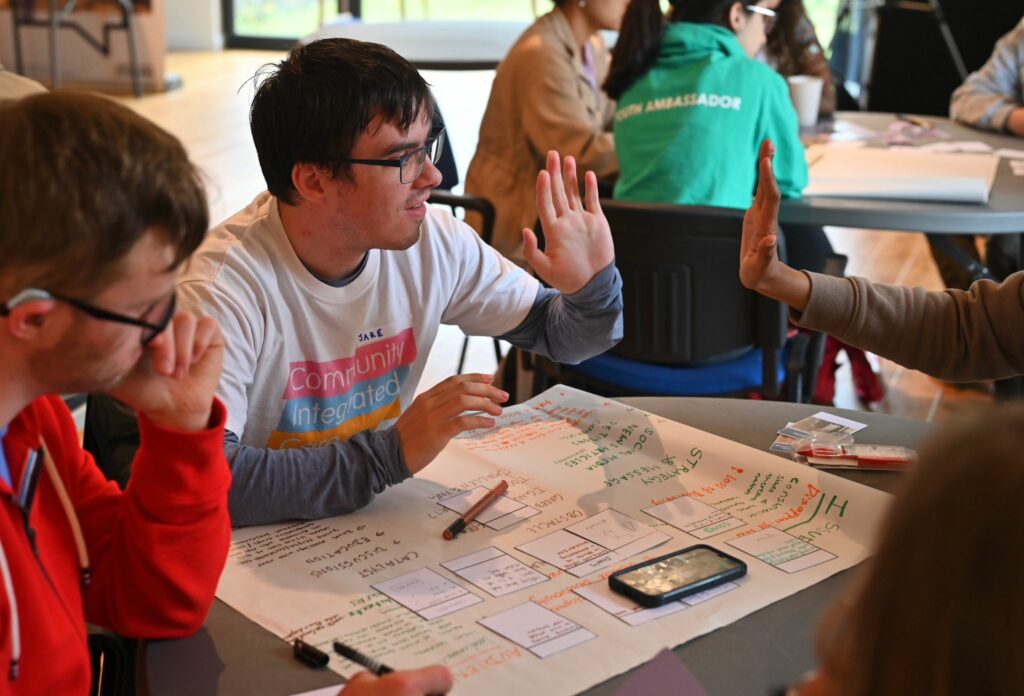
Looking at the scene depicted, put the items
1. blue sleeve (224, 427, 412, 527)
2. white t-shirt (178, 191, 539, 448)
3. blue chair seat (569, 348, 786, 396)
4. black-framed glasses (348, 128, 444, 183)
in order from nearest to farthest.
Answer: blue sleeve (224, 427, 412, 527), white t-shirt (178, 191, 539, 448), black-framed glasses (348, 128, 444, 183), blue chair seat (569, 348, 786, 396)

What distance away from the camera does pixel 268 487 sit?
135cm

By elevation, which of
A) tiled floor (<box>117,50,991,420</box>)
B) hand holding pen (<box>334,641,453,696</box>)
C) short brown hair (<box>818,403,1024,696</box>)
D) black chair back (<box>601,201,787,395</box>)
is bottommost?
tiled floor (<box>117,50,991,420</box>)

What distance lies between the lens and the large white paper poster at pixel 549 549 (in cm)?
111

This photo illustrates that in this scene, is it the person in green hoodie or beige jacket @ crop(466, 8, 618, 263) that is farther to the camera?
beige jacket @ crop(466, 8, 618, 263)

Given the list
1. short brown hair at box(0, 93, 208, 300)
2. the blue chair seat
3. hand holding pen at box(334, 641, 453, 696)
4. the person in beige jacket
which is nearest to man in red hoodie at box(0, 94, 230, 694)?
short brown hair at box(0, 93, 208, 300)

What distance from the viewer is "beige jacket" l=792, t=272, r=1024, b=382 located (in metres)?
1.69

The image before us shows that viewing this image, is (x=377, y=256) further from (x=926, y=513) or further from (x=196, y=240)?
(x=926, y=513)

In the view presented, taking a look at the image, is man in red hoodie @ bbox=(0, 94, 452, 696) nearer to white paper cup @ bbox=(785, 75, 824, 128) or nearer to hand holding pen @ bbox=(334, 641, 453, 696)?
hand holding pen @ bbox=(334, 641, 453, 696)

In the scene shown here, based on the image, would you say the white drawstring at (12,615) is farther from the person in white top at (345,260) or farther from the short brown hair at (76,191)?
the person in white top at (345,260)

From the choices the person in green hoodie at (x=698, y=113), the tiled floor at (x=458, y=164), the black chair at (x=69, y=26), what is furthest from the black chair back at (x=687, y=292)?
the black chair at (x=69, y=26)

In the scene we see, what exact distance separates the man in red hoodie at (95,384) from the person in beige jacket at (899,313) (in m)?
0.85

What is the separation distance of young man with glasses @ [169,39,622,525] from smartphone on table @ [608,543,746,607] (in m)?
0.32

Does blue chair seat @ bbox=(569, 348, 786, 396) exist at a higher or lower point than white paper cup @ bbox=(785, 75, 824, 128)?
lower

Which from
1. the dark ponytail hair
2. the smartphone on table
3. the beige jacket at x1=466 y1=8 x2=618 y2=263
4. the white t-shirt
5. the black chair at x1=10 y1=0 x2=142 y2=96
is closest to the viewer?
the smartphone on table
